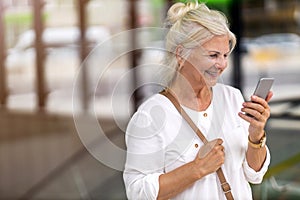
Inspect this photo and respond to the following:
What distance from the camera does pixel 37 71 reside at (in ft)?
17.0

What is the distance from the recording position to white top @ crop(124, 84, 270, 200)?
1.79 metres

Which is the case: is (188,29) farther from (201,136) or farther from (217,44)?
(201,136)

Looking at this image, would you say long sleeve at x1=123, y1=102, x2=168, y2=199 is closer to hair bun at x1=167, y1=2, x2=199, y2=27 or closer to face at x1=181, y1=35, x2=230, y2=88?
face at x1=181, y1=35, x2=230, y2=88

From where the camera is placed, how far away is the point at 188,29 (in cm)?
177

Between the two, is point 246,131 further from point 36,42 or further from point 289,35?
point 36,42

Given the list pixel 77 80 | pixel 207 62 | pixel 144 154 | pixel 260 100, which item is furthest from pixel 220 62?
pixel 77 80

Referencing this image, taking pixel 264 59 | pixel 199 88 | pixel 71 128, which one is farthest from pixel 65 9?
pixel 199 88

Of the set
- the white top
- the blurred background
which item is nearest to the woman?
the white top

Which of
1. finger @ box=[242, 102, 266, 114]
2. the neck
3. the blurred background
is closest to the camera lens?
finger @ box=[242, 102, 266, 114]

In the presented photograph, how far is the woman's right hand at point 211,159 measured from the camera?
175 cm

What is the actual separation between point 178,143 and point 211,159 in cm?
10

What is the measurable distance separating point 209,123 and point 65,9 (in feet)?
10.8

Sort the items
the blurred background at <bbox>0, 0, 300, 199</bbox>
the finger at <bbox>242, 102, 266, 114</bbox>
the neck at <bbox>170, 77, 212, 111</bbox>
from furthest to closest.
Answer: the blurred background at <bbox>0, 0, 300, 199</bbox> < the neck at <bbox>170, 77, 212, 111</bbox> < the finger at <bbox>242, 102, 266, 114</bbox>

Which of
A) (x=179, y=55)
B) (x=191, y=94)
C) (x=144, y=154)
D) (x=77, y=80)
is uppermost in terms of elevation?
(x=179, y=55)
